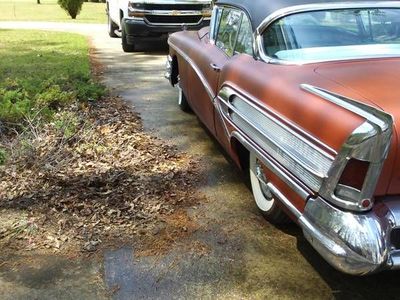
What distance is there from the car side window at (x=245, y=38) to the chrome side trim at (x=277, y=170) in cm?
81

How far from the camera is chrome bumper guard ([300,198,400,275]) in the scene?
2.40 metres

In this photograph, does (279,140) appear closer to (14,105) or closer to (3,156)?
(3,156)

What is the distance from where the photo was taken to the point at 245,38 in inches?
167

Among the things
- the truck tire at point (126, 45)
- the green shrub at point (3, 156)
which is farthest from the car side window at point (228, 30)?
the truck tire at point (126, 45)

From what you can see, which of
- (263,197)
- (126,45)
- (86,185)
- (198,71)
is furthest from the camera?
(126,45)

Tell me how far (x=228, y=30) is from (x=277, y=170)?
215cm

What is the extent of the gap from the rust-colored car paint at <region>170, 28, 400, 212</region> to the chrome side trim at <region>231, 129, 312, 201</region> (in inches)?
2.2

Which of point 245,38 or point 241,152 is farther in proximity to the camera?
point 245,38

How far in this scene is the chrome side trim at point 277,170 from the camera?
2777 millimetres

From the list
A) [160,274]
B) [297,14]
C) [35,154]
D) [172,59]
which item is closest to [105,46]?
[172,59]

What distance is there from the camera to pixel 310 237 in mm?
2695

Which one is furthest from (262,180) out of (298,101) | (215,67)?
(215,67)

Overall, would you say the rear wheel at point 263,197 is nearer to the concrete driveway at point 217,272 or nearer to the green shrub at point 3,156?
the concrete driveway at point 217,272

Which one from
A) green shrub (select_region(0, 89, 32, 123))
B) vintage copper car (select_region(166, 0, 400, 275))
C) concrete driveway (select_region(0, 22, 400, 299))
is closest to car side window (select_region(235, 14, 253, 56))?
vintage copper car (select_region(166, 0, 400, 275))
